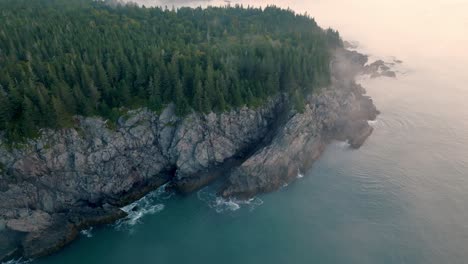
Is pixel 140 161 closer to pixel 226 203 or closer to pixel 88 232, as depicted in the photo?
pixel 88 232

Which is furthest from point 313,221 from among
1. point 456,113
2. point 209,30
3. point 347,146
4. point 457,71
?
point 457,71

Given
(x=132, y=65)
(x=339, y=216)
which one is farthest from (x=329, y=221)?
(x=132, y=65)

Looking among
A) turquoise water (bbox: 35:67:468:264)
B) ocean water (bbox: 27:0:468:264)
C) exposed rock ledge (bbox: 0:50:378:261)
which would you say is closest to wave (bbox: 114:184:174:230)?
ocean water (bbox: 27:0:468:264)

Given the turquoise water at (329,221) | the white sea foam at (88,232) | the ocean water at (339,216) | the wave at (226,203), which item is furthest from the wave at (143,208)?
the wave at (226,203)

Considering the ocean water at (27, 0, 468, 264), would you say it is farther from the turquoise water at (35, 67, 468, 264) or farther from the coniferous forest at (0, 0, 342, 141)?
the coniferous forest at (0, 0, 342, 141)

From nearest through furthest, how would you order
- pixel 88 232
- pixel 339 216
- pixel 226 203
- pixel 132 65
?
pixel 88 232 < pixel 339 216 < pixel 226 203 < pixel 132 65
